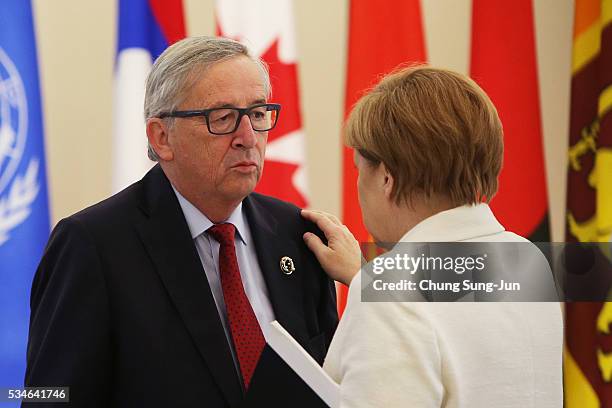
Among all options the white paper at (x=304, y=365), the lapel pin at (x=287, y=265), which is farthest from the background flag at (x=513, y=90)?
the white paper at (x=304, y=365)

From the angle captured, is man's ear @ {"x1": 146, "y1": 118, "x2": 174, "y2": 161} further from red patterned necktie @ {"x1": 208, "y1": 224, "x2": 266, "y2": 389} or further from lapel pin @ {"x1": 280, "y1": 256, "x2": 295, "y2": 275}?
lapel pin @ {"x1": 280, "y1": 256, "x2": 295, "y2": 275}

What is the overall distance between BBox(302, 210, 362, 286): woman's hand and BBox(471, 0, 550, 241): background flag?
67.7 inches

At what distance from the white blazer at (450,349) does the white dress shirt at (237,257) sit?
0.56 meters

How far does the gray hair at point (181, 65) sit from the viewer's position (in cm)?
190

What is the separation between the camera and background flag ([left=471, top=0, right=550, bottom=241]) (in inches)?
145

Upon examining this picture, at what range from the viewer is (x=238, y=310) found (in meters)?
1.88

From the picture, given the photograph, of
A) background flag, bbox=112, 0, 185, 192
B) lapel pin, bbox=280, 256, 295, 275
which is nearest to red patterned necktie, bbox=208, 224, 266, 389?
lapel pin, bbox=280, 256, 295, 275

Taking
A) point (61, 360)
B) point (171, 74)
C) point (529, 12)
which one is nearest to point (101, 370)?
point (61, 360)

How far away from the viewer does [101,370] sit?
172 cm

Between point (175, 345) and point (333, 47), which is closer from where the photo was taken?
point (175, 345)

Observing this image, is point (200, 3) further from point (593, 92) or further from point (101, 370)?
point (101, 370)

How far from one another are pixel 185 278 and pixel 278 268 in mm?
283

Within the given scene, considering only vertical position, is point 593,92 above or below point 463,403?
above

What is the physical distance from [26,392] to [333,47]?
2567 millimetres
